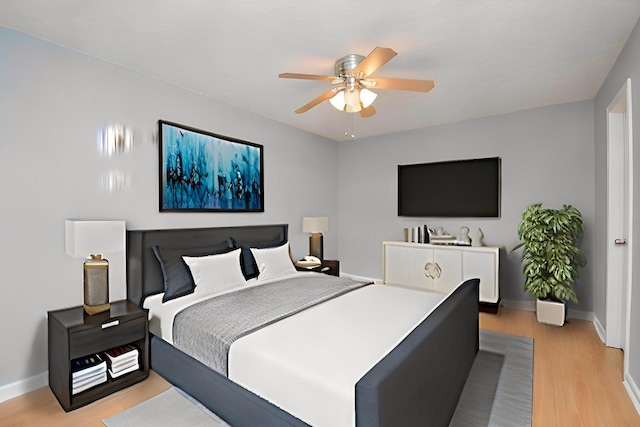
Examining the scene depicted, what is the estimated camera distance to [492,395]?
2275 millimetres

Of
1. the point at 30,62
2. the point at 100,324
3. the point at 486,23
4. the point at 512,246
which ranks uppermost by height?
the point at 486,23

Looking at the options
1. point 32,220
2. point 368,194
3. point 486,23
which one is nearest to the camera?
point 486,23

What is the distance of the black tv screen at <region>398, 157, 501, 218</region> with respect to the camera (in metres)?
4.42

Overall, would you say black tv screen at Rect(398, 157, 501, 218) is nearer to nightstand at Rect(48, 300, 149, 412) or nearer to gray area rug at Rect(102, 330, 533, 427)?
gray area rug at Rect(102, 330, 533, 427)

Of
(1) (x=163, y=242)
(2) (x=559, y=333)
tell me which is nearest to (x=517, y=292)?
(2) (x=559, y=333)

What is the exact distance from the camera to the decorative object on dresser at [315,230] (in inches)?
183

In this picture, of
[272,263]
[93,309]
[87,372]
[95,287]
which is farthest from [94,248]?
[272,263]

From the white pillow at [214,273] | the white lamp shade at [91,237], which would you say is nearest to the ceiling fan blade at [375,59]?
the white pillow at [214,273]

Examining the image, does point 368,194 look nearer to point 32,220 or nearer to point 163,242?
point 163,242

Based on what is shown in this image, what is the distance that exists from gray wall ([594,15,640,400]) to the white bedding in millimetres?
1360

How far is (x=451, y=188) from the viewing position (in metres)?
4.71

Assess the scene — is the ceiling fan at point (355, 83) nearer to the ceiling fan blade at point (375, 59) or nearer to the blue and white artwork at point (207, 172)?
the ceiling fan blade at point (375, 59)

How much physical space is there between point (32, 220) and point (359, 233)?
14.1 ft

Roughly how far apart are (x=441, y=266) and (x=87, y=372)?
396cm
